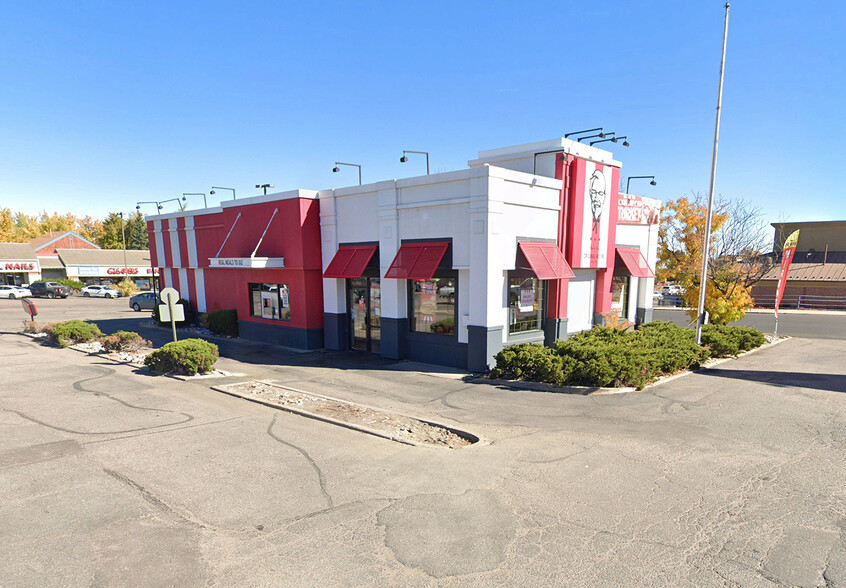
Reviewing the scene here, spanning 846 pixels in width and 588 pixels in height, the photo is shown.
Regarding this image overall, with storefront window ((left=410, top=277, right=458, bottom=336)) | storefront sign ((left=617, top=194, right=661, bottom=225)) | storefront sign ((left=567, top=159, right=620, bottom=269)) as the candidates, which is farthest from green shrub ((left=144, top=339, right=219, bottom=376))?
storefront sign ((left=617, top=194, right=661, bottom=225))

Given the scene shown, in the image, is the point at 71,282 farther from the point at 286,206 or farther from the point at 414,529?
the point at 414,529

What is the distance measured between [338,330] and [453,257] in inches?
243

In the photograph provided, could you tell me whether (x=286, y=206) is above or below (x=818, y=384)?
above

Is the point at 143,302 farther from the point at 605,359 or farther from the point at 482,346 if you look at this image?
the point at 605,359

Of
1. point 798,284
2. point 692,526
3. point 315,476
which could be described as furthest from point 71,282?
point 798,284

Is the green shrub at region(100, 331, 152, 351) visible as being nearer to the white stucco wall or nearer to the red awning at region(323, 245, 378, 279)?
the red awning at region(323, 245, 378, 279)

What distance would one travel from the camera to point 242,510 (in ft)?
18.7

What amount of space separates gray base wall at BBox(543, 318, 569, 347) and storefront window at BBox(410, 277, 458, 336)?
3643mm

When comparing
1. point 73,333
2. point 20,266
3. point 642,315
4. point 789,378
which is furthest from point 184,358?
point 20,266

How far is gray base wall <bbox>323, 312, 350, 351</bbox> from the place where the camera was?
17500 millimetres

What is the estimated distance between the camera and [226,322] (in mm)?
21391

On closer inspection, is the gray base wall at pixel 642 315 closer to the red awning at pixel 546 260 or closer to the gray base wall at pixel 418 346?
the red awning at pixel 546 260

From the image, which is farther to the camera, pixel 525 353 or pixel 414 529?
pixel 525 353

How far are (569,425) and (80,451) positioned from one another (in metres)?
8.77
